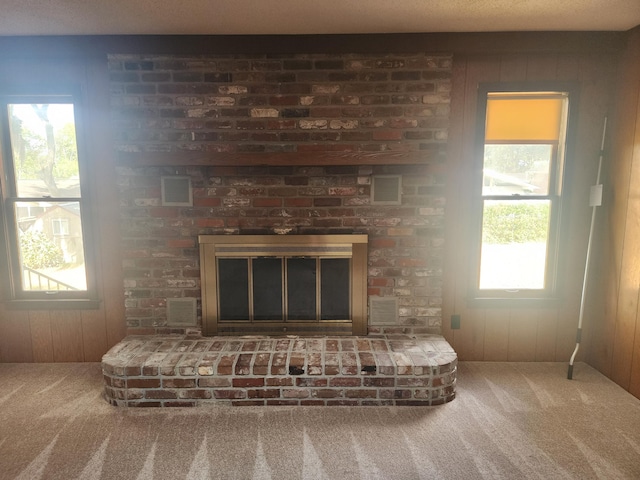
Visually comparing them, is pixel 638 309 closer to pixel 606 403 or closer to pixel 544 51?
pixel 606 403

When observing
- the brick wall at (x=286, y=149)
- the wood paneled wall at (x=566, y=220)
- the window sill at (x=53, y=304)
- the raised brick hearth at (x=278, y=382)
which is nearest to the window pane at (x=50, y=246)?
the window sill at (x=53, y=304)

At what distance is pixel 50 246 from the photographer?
294 centimetres

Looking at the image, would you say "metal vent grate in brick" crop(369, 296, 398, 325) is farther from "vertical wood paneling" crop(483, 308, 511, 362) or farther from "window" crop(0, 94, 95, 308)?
"window" crop(0, 94, 95, 308)

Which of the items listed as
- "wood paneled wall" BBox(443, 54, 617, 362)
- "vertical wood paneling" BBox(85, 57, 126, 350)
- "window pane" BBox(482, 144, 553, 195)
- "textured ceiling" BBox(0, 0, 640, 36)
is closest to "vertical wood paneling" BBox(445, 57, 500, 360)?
"wood paneled wall" BBox(443, 54, 617, 362)

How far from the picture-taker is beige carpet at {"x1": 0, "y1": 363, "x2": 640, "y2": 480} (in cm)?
187

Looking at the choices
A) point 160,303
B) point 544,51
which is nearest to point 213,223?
point 160,303

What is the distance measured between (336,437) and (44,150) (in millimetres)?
2793

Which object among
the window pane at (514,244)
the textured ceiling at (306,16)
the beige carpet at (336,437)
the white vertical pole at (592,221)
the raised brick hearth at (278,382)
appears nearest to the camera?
the beige carpet at (336,437)

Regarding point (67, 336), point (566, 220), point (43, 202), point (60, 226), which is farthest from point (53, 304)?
point (566, 220)

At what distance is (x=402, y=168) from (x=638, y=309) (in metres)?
1.71

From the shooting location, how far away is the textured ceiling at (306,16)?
2.15m

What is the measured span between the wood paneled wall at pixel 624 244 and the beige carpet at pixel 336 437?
220 mm

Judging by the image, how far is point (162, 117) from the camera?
8.83ft

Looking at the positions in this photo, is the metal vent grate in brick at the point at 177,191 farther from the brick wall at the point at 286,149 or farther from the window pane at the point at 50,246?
the window pane at the point at 50,246
